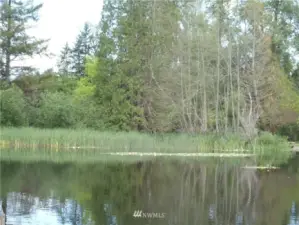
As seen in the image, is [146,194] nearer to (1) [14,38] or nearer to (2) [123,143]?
(2) [123,143]

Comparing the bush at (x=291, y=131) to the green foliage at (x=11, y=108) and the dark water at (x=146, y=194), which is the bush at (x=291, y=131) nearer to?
the green foliage at (x=11, y=108)

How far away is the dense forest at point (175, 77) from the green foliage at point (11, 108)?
0.24ft

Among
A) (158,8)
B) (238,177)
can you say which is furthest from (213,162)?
(158,8)

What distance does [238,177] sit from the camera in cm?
2289

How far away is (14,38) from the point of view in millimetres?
46594

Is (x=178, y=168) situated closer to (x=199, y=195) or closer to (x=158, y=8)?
(x=199, y=195)

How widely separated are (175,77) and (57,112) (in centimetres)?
918

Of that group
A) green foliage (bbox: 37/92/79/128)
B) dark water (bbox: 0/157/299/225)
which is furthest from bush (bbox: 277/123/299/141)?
dark water (bbox: 0/157/299/225)

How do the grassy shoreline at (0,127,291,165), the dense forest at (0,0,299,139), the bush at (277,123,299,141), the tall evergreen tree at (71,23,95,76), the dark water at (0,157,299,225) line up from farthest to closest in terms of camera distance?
the tall evergreen tree at (71,23,95,76) < the bush at (277,123,299,141) < the dense forest at (0,0,299,139) < the grassy shoreline at (0,127,291,165) < the dark water at (0,157,299,225)

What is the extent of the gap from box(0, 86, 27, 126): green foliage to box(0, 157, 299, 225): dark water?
14867 millimetres

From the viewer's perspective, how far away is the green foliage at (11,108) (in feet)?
127

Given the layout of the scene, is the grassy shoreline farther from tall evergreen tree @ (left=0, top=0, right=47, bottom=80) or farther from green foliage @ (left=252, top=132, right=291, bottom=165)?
tall evergreen tree @ (left=0, top=0, right=47, bottom=80)

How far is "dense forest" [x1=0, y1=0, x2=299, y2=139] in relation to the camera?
38750mm

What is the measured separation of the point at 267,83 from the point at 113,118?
12.1 m
